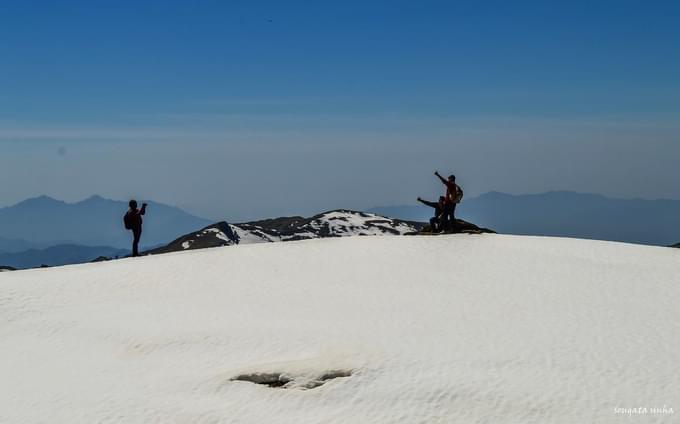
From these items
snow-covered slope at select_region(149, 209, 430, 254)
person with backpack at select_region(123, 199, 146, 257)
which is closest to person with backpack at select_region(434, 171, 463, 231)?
person with backpack at select_region(123, 199, 146, 257)

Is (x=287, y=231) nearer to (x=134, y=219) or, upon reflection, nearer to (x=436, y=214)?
(x=436, y=214)

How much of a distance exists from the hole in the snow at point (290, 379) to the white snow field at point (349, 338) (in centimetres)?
4

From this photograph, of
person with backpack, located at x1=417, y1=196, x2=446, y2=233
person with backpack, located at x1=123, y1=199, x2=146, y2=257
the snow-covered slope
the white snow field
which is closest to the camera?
the white snow field

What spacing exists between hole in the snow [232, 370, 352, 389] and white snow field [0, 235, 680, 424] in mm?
43

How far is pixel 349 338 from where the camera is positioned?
2178 cm

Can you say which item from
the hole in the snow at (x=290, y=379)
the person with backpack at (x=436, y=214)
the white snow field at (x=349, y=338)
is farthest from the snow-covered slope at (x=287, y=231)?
the hole in the snow at (x=290, y=379)

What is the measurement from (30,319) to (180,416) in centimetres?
1284

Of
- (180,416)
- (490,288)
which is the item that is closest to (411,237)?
(490,288)

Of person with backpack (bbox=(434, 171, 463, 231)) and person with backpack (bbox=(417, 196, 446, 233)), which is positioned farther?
person with backpack (bbox=(417, 196, 446, 233))

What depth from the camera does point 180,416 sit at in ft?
57.6

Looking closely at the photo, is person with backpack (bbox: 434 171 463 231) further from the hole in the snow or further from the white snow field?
the hole in the snow

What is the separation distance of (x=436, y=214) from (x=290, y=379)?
2239cm

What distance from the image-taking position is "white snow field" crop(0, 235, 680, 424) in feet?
57.8

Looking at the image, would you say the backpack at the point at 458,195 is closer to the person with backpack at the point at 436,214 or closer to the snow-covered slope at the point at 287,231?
the person with backpack at the point at 436,214
